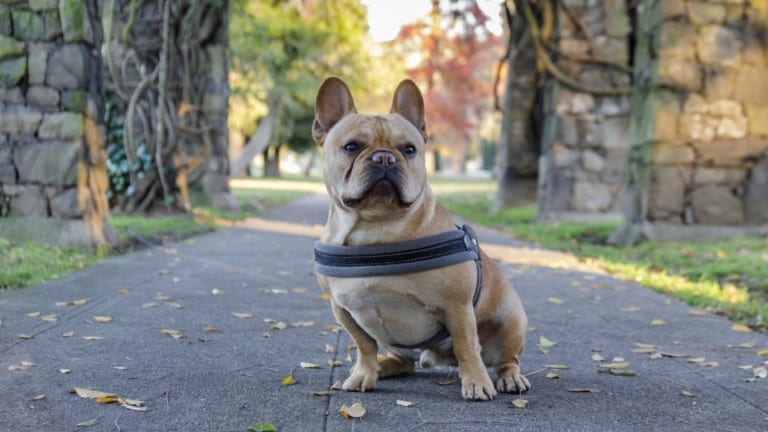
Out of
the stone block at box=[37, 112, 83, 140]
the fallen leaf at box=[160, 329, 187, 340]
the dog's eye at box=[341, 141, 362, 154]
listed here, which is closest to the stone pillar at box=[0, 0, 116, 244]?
the stone block at box=[37, 112, 83, 140]

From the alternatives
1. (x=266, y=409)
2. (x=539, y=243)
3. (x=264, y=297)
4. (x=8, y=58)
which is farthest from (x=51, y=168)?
(x=539, y=243)

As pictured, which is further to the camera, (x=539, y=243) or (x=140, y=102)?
(x=140, y=102)

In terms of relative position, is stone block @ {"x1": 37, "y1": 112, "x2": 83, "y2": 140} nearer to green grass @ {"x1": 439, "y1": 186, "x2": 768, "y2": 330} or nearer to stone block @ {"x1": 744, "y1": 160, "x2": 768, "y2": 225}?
green grass @ {"x1": 439, "y1": 186, "x2": 768, "y2": 330}

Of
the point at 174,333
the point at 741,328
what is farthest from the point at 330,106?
the point at 741,328

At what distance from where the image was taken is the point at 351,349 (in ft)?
13.1

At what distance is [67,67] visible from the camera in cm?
691

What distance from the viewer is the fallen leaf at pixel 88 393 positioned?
2.82 meters

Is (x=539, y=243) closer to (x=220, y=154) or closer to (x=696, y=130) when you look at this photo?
(x=696, y=130)

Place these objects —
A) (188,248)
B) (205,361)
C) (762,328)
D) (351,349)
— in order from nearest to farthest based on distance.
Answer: (205,361), (351,349), (762,328), (188,248)

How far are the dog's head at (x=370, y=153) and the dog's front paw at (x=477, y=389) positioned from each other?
2.60 ft

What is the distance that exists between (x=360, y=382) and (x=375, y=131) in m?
1.13

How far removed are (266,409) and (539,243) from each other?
756 cm

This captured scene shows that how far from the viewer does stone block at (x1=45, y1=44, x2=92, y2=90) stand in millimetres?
6914

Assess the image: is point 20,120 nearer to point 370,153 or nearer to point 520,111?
point 370,153
